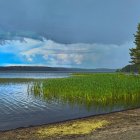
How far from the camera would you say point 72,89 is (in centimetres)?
3638

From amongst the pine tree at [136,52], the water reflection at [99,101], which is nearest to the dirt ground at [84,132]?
the water reflection at [99,101]

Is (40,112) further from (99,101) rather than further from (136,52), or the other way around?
(136,52)

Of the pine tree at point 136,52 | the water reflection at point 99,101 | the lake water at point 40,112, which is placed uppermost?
the pine tree at point 136,52

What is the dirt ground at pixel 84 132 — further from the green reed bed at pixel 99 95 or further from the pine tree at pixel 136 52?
the pine tree at pixel 136 52

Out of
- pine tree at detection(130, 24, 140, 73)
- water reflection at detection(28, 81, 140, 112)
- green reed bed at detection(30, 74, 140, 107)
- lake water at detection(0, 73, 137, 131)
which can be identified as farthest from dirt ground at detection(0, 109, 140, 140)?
pine tree at detection(130, 24, 140, 73)

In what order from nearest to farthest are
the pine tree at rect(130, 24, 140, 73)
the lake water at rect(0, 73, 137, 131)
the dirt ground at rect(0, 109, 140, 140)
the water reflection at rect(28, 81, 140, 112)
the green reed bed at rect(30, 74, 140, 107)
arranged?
1. the dirt ground at rect(0, 109, 140, 140)
2. the lake water at rect(0, 73, 137, 131)
3. the water reflection at rect(28, 81, 140, 112)
4. the green reed bed at rect(30, 74, 140, 107)
5. the pine tree at rect(130, 24, 140, 73)

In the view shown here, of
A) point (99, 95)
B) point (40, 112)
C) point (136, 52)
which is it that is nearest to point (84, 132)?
point (40, 112)

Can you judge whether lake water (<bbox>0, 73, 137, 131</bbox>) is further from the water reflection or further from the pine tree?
the pine tree

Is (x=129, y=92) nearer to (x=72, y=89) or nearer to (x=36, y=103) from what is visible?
(x=72, y=89)

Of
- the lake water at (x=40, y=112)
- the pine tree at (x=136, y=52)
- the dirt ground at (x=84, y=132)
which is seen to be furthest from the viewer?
the pine tree at (x=136, y=52)

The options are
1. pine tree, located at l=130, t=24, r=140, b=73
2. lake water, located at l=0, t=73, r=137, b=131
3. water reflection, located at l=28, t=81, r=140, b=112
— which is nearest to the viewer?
lake water, located at l=0, t=73, r=137, b=131

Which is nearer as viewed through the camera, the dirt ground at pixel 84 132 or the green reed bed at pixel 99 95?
the dirt ground at pixel 84 132

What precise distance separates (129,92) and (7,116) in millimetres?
14966

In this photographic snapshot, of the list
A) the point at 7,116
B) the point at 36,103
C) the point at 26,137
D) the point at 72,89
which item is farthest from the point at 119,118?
the point at 72,89
